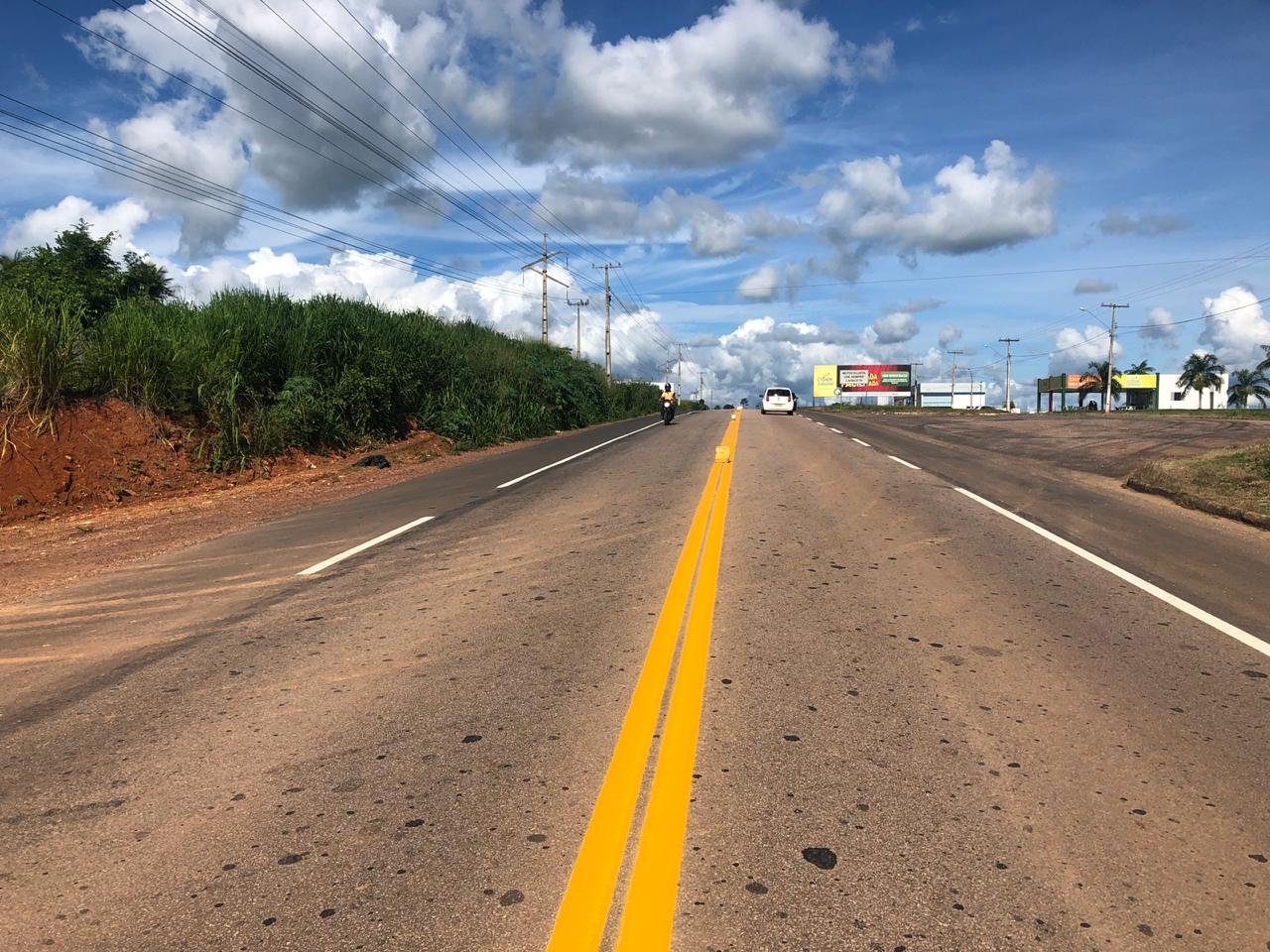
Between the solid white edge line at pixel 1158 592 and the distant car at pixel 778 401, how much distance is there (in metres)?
37.6

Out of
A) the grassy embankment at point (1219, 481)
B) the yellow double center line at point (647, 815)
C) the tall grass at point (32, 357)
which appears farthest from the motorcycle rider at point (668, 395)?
the yellow double center line at point (647, 815)

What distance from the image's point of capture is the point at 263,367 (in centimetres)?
1684

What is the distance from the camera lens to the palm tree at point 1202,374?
80.4 m

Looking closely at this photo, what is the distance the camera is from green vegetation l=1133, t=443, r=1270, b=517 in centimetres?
1084

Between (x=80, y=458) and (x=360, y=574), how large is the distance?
7.70m

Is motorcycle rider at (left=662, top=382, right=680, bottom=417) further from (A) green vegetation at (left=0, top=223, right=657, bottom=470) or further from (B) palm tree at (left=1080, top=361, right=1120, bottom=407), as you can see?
(B) palm tree at (left=1080, top=361, right=1120, bottom=407)

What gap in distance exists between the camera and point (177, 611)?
6.32 meters

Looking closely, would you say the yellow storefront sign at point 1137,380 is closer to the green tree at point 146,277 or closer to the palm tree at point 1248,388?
the palm tree at point 1248,388

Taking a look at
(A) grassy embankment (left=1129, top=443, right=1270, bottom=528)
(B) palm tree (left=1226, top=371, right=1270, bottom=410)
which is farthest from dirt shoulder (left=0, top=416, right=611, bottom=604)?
(B) palm tree (left=1226, top=371, right=1270, bottom=410)

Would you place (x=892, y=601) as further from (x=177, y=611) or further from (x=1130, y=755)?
(x=177, y=611)

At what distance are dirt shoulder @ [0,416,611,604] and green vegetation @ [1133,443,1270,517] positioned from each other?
40.1 ft

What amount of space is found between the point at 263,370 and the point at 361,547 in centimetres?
985

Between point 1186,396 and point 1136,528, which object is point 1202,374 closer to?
point 1186,396

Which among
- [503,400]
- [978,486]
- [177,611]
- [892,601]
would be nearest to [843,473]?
[978,486]
